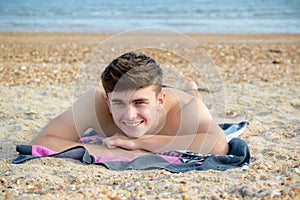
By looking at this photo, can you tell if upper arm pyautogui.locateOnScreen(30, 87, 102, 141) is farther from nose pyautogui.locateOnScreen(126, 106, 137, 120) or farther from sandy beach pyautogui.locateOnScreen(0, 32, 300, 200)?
nose pyautogui.locateOnScreen(126, 106, 137, 120)

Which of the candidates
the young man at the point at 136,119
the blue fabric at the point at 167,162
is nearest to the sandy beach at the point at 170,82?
the blue fabric at the point at 167,162

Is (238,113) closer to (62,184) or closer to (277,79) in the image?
(277,79)

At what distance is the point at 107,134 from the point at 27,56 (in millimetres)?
5467

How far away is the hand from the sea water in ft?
34.4

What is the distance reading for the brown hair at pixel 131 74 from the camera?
129 inches

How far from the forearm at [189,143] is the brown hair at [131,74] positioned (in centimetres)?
40

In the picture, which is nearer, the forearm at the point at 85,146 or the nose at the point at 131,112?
the nose at the point at 131,112

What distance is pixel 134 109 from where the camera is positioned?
332 centimetres

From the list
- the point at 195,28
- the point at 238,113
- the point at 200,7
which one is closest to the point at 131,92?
the point at 238,113

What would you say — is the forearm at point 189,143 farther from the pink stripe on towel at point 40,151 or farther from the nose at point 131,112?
the pink stripe on towel at point 40,151

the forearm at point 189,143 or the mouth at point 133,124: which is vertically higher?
the mouth at point 133,124

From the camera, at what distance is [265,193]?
248 cm

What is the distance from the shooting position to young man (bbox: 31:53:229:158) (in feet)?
10.9

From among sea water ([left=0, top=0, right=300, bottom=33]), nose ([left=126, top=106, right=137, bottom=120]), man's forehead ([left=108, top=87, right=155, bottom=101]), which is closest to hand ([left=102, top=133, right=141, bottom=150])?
nose ([left=126, top=106, right=137, bottom=120])
